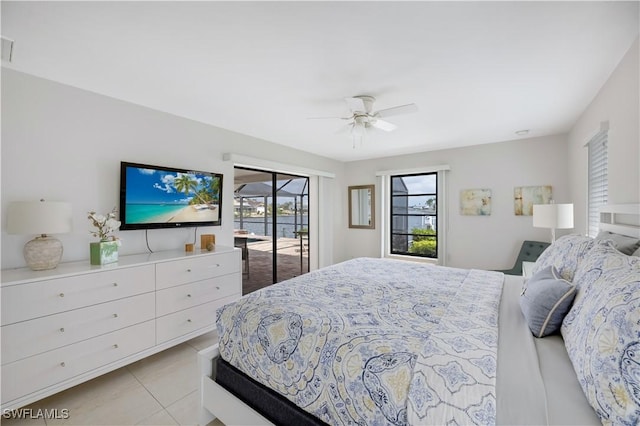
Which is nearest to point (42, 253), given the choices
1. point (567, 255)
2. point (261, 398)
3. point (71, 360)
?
point (71, 360)

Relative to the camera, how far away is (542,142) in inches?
154

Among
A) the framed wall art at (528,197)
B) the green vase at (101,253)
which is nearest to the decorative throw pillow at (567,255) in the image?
the framed wall art at (528,197)

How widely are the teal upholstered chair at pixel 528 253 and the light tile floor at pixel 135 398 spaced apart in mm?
3898

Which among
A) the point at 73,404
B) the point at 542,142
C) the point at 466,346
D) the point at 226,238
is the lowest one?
the point at 73,404

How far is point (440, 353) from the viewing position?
1.12 meters

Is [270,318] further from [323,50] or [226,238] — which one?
[226,238]

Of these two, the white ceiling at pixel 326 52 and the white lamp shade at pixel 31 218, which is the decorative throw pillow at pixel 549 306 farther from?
the white lamp shade at pixel 31 218

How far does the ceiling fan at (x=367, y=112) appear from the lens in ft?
7.71

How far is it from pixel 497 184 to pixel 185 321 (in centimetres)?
462

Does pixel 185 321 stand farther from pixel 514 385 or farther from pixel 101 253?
pixel 514 385

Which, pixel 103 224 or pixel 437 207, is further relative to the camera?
pixel 437 207

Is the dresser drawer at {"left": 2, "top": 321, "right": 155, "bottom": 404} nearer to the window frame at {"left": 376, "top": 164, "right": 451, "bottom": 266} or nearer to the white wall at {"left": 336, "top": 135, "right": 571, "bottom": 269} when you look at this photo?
the window frame at {"left": 376, "top": 164, "right": 451, "bottom": 266}

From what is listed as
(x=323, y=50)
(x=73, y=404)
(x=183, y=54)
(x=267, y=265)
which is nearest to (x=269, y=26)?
(x=323, y=50)

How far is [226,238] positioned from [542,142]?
183 inches
